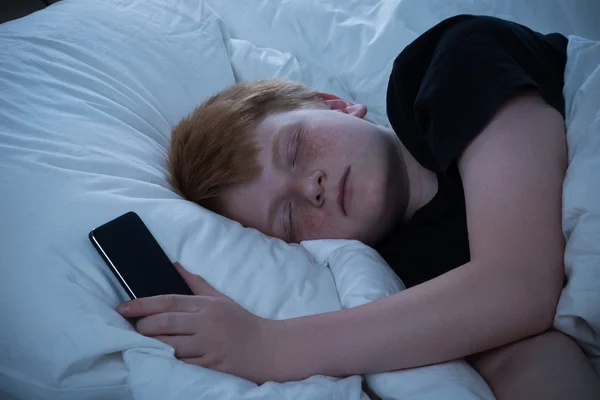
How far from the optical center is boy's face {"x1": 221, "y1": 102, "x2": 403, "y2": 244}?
98cm

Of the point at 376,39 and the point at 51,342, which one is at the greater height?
the point at 376,39

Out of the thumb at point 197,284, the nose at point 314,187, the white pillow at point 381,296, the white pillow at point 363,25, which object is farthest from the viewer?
the white pillow at point 363,25

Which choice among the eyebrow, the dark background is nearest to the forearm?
the eyebrow

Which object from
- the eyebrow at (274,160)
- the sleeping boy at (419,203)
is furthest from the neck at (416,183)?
the eyebrow at (274,160)

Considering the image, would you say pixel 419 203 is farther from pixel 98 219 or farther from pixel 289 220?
pixel 98 219

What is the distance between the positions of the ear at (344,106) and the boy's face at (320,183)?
10cm

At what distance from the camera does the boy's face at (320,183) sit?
0.98 m

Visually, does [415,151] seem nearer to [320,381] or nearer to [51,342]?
[320,381]

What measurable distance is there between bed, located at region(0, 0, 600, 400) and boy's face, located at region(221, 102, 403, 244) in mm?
65

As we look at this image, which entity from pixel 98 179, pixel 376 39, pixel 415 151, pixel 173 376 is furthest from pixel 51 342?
pixel 376 39

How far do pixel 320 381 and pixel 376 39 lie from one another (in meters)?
0.97

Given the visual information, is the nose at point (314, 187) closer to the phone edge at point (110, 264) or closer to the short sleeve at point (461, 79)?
the short sleeve at point (461, 79)

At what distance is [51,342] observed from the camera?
696 millimetres

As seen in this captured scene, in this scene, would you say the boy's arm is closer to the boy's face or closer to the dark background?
the boy's face
